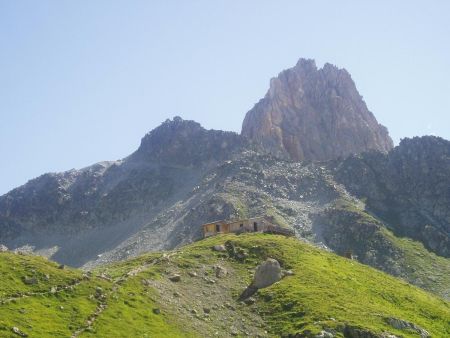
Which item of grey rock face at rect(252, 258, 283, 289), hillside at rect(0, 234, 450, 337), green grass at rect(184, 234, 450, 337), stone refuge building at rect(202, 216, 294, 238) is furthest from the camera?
stone refuge building at rect(202, 216, 294, 238)

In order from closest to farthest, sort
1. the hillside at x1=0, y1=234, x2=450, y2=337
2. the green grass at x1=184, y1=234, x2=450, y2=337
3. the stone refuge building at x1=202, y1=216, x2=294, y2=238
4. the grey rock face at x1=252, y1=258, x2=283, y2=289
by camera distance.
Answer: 1. the hillside at x1=0, y1=234, x2=450, y2=337
2. the green grass at x1=184, y1=234, x2=450, y2=337
3. the grey rock face at x1=252, y1=258, x2=283, y2=289
4. the stone refuge building at x1=202, y1=216, x2=294, y2=238

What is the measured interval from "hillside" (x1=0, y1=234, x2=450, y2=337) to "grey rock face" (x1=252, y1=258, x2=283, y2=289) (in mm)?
1543

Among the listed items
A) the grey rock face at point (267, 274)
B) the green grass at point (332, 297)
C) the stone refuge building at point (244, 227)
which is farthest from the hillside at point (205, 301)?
the stone refuge building at point (244, 227)

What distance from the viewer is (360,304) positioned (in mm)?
79812

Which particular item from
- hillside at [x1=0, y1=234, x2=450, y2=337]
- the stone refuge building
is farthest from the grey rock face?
the stone refuge building

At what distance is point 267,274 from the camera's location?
8744 cm

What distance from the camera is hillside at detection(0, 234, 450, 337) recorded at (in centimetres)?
6272

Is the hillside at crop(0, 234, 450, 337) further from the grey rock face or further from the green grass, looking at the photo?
the grey rock face

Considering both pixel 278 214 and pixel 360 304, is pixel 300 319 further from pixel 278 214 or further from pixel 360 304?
pixel 278 214

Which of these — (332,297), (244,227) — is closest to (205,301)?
(332,297)

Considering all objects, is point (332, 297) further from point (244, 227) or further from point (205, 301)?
point (244, 227)

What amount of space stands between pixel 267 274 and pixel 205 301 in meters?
11.3

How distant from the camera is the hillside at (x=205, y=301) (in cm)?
6272

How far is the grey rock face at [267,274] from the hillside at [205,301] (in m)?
1.54
